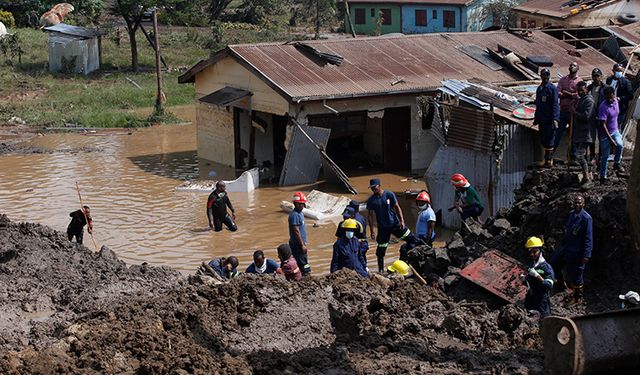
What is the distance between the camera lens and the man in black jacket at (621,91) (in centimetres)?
1759

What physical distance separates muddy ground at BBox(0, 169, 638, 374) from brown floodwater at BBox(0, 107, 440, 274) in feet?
10.0

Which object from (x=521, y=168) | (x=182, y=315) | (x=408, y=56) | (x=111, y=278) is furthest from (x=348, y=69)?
(x=182, y=315)

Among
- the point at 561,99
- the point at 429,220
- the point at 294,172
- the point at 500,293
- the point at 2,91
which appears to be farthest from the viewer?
the point at 2,91

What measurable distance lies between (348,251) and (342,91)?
1023 centimetres

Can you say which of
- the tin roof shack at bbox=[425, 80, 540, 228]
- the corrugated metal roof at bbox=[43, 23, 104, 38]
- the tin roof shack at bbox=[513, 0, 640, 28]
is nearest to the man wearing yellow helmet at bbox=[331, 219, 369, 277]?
the tin roof shack at bbox=[425, 80, 540, 228]

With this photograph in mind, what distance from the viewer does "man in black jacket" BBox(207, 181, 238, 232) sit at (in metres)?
19.5

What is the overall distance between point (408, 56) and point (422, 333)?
15.5 meters

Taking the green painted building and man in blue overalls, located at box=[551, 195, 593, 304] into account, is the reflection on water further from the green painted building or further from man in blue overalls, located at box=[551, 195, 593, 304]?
the green painted building

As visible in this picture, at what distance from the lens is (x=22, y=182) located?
2494 centimetres

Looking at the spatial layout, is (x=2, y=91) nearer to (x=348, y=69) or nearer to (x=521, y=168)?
(x=348, y=69)

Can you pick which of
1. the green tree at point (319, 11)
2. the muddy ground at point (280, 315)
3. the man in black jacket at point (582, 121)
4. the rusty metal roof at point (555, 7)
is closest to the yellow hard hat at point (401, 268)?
the muddy ground at point (280, 315)

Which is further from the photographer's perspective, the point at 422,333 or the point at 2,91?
the point at 2,91

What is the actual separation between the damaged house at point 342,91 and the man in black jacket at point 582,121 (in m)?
7.05

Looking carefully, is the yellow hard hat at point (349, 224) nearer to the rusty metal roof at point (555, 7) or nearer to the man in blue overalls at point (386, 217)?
the man in blue overalls at point (386, 217)
